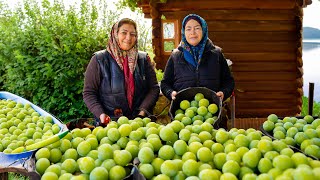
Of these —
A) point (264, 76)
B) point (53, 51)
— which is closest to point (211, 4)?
point (264, 76)

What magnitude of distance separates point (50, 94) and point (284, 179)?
552 cm

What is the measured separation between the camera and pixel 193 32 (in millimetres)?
3498

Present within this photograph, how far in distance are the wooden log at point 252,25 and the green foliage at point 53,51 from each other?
9.24 ft

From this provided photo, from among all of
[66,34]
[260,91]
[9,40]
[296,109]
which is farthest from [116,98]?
[296,109]

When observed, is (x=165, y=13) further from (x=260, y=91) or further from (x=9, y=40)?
(x=9, y=40)

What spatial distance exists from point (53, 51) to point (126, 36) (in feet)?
10.3

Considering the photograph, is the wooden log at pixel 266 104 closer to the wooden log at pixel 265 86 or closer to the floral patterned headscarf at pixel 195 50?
the wooden log at pixel 265 86

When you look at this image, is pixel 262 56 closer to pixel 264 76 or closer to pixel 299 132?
pixel 264 76

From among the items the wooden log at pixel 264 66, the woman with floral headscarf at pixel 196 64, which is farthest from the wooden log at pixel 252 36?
the woman with floral headscarf at pixel 196 64

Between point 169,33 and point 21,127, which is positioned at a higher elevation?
point 169,33

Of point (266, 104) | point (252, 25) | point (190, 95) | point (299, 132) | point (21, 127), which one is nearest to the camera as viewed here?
point (299, 132)

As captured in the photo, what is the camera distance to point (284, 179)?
4.78 feet

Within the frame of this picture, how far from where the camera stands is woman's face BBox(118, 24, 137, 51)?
3.38 meters

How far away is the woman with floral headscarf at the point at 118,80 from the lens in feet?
11.2
